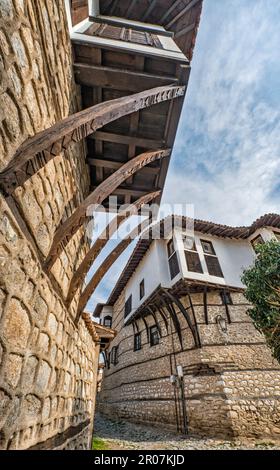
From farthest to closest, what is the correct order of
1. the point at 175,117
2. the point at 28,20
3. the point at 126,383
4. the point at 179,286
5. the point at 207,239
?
the point at 126,383, the point at 207,239, the point at 179,286, the point at 175,117, the point at 28,20

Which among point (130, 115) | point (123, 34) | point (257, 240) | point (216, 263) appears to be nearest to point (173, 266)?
point (216, 263)

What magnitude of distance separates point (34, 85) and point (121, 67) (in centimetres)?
146

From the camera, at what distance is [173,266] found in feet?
29.2

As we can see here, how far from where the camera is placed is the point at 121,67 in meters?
2.51

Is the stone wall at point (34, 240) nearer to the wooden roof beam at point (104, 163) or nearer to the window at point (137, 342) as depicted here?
the wooden roof beam at point (104, 163)

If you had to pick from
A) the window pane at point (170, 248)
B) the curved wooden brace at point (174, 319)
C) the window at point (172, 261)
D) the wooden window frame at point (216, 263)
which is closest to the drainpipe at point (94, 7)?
the window at point (172, 261)

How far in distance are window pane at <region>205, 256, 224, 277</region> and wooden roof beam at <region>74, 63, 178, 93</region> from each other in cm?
734

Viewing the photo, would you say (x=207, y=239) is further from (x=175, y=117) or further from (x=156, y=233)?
(x=175, y=117)

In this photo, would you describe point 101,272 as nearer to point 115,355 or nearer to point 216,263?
point 216,263

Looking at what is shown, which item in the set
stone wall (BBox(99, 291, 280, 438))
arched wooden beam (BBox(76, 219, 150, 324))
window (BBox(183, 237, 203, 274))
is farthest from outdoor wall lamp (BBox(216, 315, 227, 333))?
arched wooden beam (BBox(76, 219, 150, 324))

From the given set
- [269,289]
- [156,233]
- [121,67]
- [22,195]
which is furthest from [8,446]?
[156,233]

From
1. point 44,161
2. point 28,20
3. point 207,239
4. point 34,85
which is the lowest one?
point 44,161

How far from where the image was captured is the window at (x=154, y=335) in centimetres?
951

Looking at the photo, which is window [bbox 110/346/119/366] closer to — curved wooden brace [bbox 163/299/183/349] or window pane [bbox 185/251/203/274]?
→ curved wooden brace [bbox 163/299/183/349]
